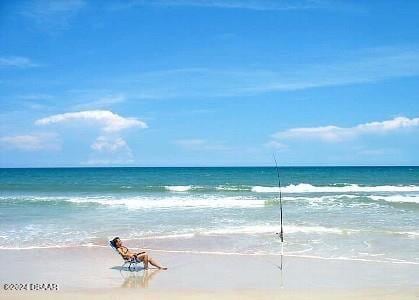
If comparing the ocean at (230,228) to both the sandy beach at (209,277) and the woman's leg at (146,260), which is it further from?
the woman's leg at (146,260)

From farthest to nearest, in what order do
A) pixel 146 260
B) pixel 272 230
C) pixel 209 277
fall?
pixel 272 230
pixel 146 260
pixel 209 277

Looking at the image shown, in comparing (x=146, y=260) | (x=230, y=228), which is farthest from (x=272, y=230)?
(x=146, y=260)

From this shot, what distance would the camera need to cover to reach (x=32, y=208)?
21.7 meters

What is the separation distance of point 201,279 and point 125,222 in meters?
8.50

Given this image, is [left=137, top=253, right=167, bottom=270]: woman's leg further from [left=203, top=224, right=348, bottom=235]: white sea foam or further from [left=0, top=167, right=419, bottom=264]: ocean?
[left=203, top=224, right=348, bottom=235]: white sea foam

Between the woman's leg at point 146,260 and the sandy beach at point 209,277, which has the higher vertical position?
the woman's leg at point 146,260

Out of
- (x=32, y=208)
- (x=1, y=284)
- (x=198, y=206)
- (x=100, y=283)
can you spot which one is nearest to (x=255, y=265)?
(x=100, y=283)

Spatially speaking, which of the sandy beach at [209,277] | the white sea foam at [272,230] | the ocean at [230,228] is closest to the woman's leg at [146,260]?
the sandy beach at [209,277]

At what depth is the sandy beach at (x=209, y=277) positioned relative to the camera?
7438 mm

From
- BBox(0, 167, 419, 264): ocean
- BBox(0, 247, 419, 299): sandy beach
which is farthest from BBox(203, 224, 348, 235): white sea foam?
BBox(0, 247, 419, 299): sandy beach

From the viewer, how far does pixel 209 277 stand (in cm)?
858

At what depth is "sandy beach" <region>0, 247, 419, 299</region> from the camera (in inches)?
293

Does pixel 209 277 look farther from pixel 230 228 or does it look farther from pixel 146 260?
pixel 230 228

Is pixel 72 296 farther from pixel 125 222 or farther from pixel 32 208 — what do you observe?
pixel 32 208
